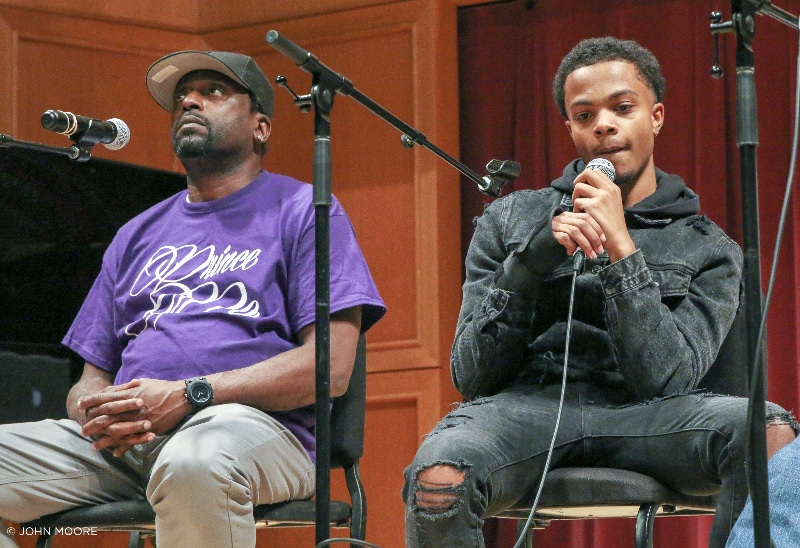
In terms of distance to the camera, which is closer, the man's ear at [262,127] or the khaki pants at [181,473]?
the khaki pants at [181,473]

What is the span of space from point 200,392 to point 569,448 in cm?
75

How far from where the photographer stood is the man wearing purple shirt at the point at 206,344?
7.02ft

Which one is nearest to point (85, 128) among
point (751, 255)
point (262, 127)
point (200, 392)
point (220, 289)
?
point (220, 289)

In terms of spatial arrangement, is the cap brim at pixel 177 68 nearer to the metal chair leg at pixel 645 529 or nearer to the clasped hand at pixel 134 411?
the clasped hand at pixel 134 411

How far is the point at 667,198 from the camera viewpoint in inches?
90.9

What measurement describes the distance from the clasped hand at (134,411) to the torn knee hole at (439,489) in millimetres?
581

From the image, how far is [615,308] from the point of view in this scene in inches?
81.0

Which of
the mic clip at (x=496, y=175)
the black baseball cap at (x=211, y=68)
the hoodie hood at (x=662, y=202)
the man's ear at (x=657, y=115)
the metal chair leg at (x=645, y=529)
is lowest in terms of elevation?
the metal chair leg at (x=645, y=529)

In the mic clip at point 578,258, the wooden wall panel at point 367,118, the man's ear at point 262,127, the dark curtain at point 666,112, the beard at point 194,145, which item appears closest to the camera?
the mic clip at point 578,258

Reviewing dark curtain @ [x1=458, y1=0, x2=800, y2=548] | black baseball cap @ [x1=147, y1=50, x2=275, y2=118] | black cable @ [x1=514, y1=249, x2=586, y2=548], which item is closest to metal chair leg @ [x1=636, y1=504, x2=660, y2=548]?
black cable @ [x1=514, y1=249, x2=586, y2=548]

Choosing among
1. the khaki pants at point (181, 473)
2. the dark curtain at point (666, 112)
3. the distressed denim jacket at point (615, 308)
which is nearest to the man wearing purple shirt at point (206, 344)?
the khaki pants at point (181, 473)

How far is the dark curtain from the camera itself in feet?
11.9

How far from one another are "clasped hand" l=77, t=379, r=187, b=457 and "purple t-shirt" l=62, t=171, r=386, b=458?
12 centimetres

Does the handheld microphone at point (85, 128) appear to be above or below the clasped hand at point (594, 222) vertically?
above
